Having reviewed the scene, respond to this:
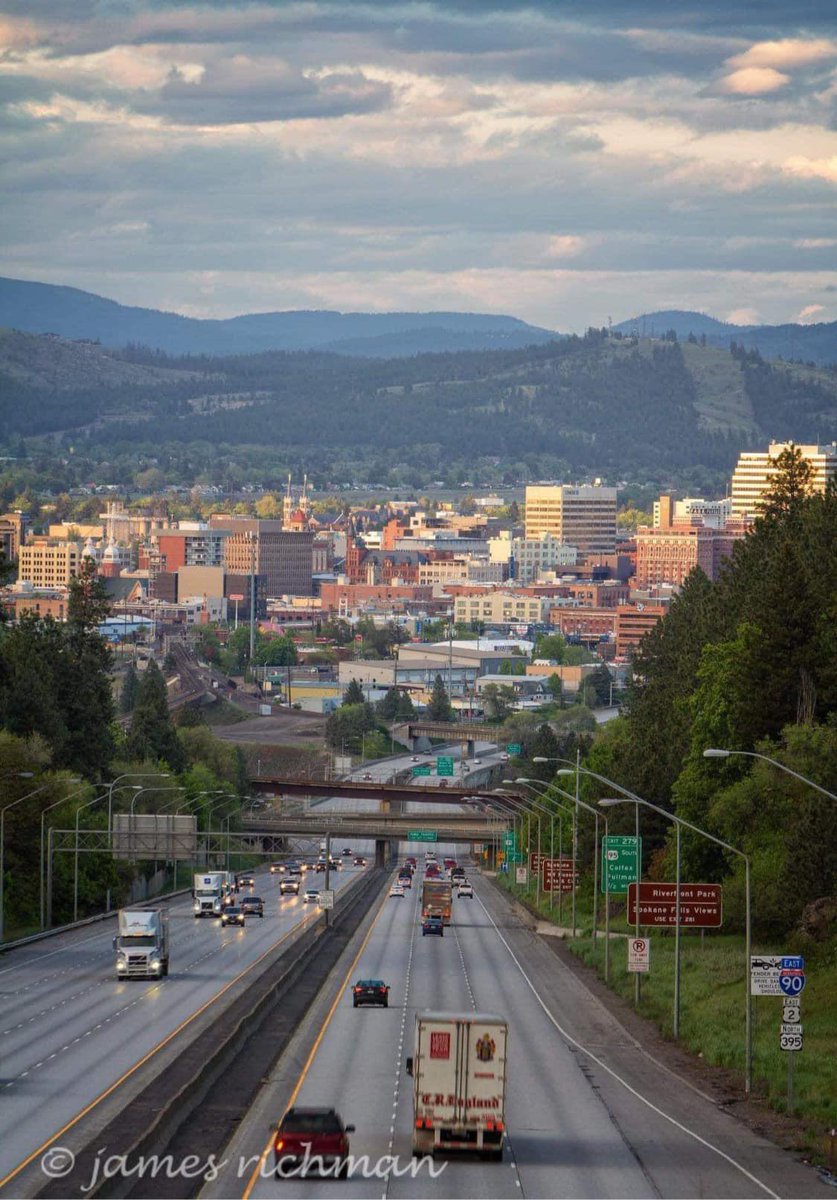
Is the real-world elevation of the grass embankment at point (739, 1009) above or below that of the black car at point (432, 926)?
above

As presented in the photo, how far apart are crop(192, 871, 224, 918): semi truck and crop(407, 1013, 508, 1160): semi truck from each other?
355 feet

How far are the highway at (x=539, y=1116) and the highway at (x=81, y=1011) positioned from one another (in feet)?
15.0

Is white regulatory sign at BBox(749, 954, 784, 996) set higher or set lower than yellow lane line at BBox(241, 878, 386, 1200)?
higher

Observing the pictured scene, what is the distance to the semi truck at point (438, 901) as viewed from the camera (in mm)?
144875

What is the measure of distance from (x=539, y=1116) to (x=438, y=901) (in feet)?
287

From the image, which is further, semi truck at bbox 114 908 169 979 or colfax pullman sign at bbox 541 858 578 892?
colfax pullman sign at bbox 541 858 578 892

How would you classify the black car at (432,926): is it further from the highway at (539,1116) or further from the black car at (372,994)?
the black car at (372,994)

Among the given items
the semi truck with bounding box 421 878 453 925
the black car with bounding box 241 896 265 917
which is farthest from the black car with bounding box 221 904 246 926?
the semi truck with bounding box 421 878 453 925

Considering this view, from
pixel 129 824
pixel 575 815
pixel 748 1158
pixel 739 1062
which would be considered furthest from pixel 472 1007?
pixel 129 824

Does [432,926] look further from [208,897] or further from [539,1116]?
[539,1116]

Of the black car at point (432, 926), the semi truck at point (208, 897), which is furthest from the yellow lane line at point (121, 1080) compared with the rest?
the semi truck at point (208, 897)

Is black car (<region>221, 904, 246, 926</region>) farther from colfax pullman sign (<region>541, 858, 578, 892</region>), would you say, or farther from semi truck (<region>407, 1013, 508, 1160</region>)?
semi truck (<region>407, 1013, 508, 1160</region>)

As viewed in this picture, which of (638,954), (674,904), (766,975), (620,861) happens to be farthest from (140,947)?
(766,975)

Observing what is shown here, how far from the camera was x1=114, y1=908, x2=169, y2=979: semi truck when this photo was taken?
99625 millimetres
